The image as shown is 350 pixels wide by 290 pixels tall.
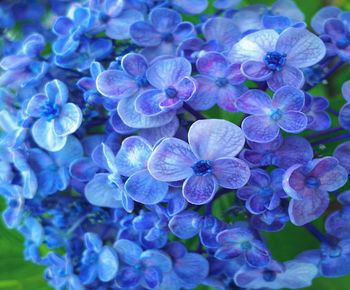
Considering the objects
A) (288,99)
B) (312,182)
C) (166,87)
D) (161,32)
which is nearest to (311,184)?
(312,182)

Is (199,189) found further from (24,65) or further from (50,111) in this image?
(24,65)

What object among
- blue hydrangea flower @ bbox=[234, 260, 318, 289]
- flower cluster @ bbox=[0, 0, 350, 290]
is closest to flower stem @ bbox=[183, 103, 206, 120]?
flower cluster @ bbox=[0, 0, 350, 290]

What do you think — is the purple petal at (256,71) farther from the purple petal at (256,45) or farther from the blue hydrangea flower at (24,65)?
the blue hydrangea flower at (24,65)

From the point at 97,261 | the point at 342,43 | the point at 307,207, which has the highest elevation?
the point at 342,43

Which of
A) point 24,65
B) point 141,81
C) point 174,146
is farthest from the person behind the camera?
point 24,65

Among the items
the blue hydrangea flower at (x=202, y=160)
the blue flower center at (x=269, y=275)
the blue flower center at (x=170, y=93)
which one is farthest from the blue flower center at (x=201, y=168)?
the blue flower center at (x=269, y=275)

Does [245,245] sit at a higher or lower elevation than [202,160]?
lower

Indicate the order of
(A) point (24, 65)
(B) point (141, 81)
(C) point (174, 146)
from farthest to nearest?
(A) point (24, 65), (B) point (141, 81), (C) point (174, 146)

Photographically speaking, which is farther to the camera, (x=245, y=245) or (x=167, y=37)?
(x=167, y=37)
